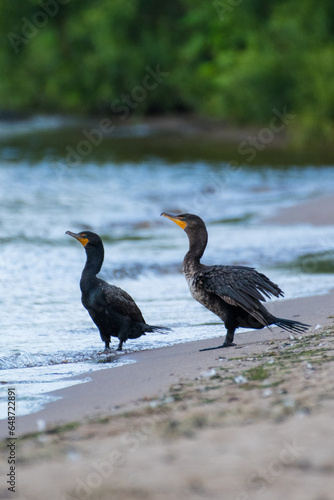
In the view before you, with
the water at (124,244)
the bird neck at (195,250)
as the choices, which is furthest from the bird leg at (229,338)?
the water at (124,244)

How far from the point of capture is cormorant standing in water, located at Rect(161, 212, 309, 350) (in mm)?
6770

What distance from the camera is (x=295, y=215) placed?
16750 mm

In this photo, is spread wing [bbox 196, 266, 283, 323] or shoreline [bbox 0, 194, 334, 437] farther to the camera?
spread wing [bbox 196, 266, 283, 323]

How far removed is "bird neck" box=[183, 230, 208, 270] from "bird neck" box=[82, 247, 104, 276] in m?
0.82

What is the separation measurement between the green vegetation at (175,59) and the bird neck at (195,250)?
2728cm

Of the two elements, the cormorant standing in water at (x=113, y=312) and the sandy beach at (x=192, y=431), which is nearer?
the sandy beach at (x=192, y=431)

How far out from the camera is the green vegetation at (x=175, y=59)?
37562 mm

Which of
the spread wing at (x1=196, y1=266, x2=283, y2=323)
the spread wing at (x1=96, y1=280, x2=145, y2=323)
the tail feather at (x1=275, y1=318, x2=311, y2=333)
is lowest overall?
the tail feather at (x1=275, y1=318, x2=311, y2=333)

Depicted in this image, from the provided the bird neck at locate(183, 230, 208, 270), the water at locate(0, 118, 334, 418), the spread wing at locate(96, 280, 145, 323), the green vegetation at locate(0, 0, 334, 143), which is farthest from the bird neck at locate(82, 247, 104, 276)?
the green vegetation at locate(0, 0, 334, 143)

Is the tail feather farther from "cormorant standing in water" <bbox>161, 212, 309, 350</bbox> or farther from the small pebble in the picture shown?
the small pebble

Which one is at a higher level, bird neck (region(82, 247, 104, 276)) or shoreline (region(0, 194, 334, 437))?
bird neck (region(82, 247, 104, 276))

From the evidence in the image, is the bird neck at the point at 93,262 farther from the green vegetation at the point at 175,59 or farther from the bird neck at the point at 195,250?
the green vegetation at the point at 175,59

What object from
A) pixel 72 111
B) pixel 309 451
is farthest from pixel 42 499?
pixel 72 111

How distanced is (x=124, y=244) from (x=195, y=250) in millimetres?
6788
